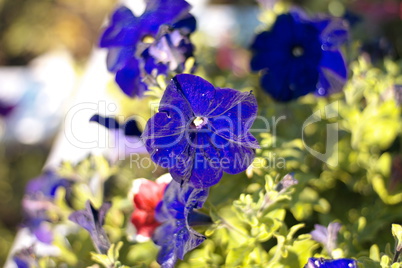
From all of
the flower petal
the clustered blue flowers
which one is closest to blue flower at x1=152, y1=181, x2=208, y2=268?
the clustered blue flowers

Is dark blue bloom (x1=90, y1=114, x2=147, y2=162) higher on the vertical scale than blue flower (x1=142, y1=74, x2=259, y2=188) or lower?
lower

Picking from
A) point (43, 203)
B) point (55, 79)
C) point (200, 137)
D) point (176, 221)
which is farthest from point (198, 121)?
point (55, 79)

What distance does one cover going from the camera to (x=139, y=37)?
1069mm

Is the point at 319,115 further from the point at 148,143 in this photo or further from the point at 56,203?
the point at 56,203

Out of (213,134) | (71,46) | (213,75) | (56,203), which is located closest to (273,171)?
(213,134)

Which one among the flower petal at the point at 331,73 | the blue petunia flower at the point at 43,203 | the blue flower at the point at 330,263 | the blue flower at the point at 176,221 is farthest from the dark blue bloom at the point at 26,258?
the flower petal at the point at 331,73

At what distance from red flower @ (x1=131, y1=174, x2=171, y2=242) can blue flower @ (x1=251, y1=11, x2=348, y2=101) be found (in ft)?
1.34

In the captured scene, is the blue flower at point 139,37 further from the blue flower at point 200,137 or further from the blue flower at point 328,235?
the blue flower at point 328,235

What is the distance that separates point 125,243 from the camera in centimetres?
116

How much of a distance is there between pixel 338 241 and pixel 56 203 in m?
0.72

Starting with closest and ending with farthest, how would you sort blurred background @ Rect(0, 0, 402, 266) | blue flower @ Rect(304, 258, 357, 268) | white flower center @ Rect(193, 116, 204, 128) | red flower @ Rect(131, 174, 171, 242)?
blue flower @ Rect(304, 258, 357, 268), white flower center @ Rect(193, 116, 204, 128), red flower @ Rect(131, 174, 171, 242), blurred background @ Rect(0, 0, 402, 266)

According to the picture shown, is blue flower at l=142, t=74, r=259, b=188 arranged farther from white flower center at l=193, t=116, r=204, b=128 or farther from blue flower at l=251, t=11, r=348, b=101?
blue flower at l=251, t=11, r=348, b=101

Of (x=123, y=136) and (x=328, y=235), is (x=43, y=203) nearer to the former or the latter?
(x=123, y=136)

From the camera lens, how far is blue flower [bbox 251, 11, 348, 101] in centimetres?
123
